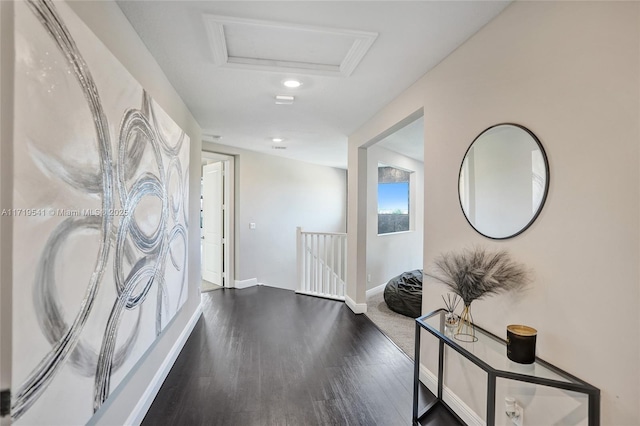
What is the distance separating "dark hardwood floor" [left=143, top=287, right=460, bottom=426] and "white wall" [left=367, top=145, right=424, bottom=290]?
1403mm

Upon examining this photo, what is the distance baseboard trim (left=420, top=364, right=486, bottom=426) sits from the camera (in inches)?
68.7

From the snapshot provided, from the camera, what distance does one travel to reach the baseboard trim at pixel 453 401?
1.74 m

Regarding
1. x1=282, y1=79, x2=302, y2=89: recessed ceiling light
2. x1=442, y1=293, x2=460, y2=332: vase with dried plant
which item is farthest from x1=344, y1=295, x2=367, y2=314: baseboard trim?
x1=282, y1=79, x2=302, y2=89: recessed ceiling light

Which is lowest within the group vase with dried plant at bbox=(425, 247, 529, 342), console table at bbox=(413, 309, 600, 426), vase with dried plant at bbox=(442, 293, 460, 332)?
console table at bbox=(413, 309, 600, 426)

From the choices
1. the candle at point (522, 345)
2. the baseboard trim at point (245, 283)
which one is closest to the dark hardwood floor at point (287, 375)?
the candle at point (522, 345)

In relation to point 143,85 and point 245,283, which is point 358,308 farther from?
point 143,85

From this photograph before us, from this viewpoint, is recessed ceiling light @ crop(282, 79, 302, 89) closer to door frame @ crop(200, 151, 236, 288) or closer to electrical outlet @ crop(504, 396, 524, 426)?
electrical outlet @ crop(504, 396, 524, 426)

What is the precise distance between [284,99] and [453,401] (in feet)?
9.01

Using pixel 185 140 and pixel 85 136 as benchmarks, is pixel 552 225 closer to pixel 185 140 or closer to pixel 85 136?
pixel 85 136

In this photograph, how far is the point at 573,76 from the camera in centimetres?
121

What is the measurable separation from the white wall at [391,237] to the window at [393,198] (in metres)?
0.13

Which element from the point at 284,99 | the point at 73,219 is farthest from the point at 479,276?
the point at 284,99

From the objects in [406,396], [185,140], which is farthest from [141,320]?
[406,396]

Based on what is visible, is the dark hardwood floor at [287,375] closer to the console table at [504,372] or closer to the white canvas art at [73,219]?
the console table at [504,372]
